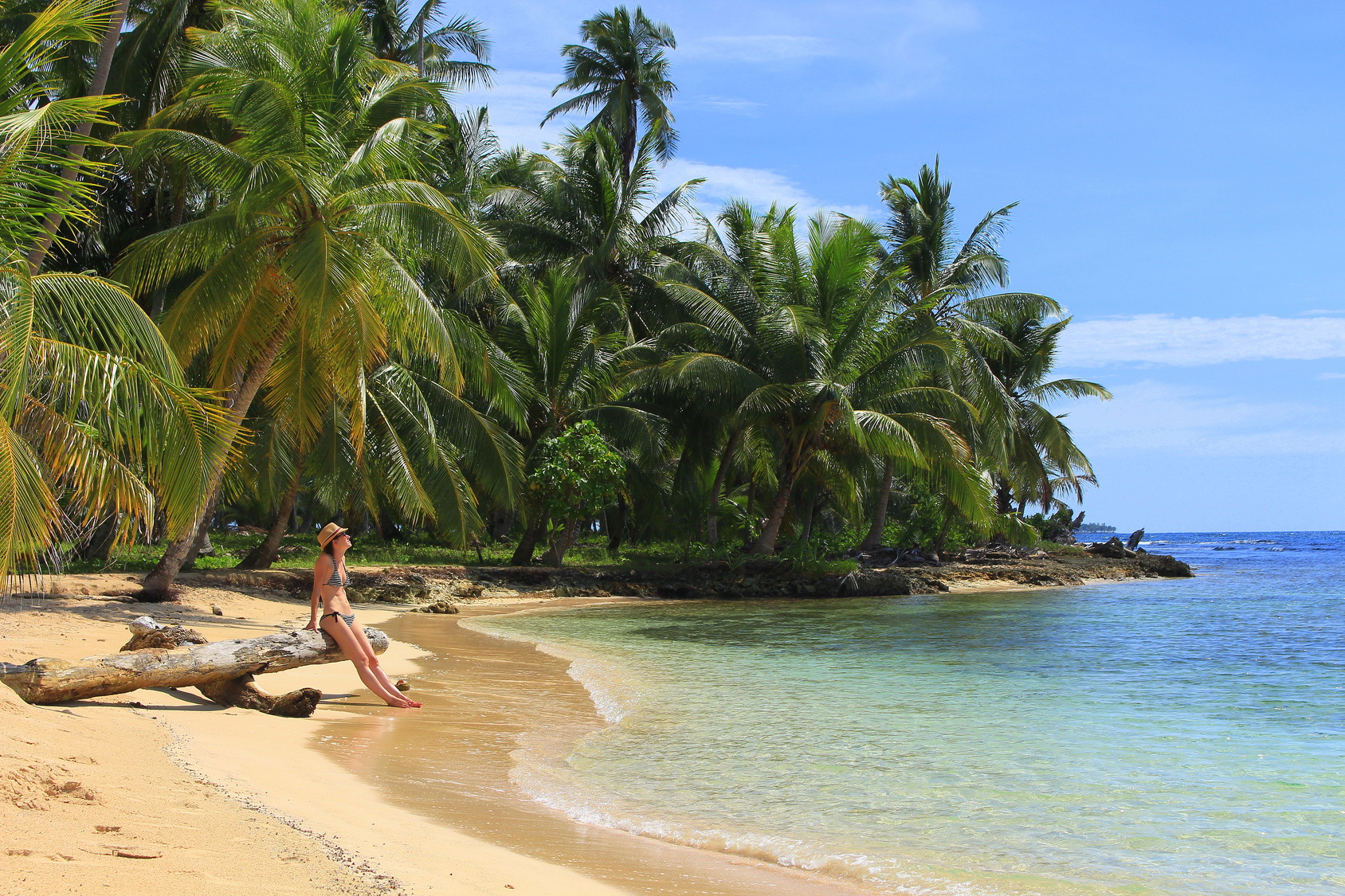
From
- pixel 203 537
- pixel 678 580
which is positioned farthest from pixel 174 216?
pixel 678 580

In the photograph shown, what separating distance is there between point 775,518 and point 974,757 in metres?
16.0

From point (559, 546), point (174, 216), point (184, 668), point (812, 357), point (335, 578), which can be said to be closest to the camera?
point (184, 668)

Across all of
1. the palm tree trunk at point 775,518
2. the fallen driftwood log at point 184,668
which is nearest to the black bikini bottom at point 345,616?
the fallen driftwood log at point 184,668

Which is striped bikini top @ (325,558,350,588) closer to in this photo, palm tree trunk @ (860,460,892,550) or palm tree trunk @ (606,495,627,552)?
palm tree trunk @ (606,495,627,552)

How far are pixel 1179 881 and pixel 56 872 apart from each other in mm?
4232

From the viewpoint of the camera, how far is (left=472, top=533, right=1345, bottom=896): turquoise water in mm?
4254

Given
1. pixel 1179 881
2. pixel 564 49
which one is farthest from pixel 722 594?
pixel 564 49

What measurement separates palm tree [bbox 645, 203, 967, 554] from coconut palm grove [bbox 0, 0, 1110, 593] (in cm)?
8

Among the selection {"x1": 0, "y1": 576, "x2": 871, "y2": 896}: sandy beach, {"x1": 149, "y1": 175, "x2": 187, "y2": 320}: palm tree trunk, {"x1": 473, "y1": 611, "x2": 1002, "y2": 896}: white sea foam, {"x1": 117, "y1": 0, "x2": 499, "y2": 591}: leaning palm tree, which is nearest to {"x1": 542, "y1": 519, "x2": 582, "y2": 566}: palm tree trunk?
{"x1": 149, "y1": 175, "x2": 187, "y2": 320}: palm tree trunk

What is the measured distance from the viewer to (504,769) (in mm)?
5363

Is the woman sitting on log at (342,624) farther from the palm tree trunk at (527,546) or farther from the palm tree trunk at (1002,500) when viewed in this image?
the palm tree trunk at (1002,500)

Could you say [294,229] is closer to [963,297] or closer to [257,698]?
[257,698]

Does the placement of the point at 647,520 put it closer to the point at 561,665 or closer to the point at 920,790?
the point at 561,665

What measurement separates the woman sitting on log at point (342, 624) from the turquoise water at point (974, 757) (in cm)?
167
